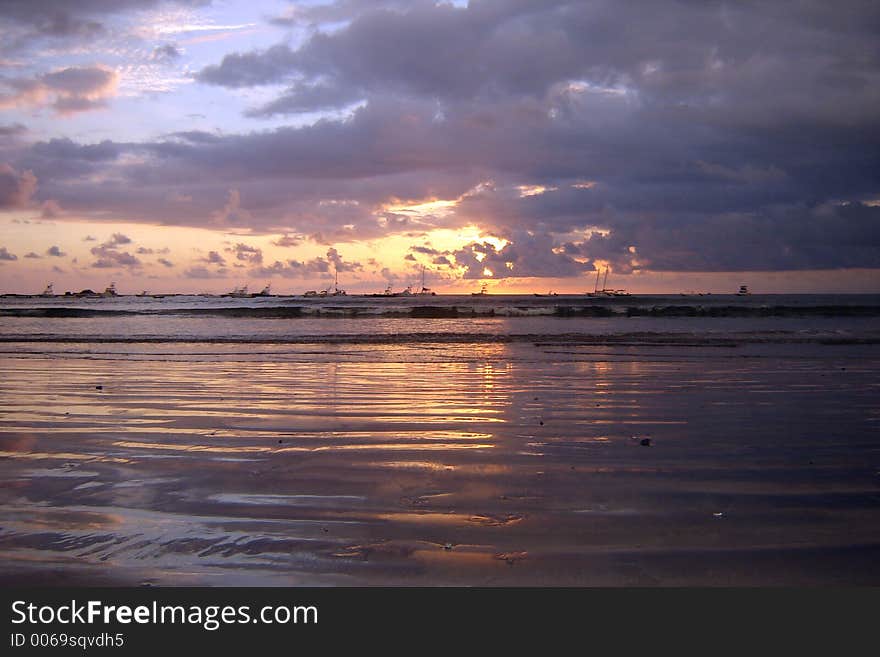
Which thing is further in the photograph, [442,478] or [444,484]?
[442,478]

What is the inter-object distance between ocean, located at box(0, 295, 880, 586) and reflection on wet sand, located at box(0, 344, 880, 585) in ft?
0.10

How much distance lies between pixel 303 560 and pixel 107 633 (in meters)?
1.37

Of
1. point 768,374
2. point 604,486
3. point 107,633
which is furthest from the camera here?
point 768,374

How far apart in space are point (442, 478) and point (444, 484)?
247mm

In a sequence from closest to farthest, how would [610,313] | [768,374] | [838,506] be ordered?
[838,506] < [768,374] < [610,313]

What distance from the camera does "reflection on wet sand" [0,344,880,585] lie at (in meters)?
5.05

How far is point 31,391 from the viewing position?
1459cm

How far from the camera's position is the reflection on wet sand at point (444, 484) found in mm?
5055

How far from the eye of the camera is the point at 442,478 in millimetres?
7445

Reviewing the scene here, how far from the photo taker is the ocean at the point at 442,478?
5.05 meters

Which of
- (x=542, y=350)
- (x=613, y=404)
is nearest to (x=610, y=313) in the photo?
(x=542, y=350)

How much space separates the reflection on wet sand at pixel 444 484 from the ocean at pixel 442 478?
0.10 feet

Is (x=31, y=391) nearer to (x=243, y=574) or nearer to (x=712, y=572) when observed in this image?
(x=243, y=574)

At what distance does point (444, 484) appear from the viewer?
283 inches
